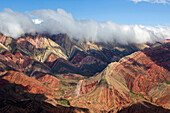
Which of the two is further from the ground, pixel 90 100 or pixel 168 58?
pixel 168 58

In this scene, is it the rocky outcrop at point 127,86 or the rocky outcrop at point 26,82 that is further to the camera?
the rocky outcrop at point 26,82

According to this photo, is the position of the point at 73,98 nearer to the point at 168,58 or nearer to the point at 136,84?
the point at 136,84

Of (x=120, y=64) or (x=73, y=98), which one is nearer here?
(x=73, y=98)

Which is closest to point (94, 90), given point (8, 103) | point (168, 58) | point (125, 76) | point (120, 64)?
point (125, 76)

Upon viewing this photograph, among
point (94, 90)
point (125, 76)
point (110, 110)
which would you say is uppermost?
point (125, 76)

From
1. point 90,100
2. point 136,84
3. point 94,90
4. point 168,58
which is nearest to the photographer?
point 90,100

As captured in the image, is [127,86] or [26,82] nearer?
[127,86]

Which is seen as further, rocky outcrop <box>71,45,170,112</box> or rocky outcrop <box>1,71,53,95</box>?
rocky outcrop <box>1,71,53,95</box>

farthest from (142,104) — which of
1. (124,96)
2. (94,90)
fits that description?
(94,90)

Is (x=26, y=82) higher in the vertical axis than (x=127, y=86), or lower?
lower

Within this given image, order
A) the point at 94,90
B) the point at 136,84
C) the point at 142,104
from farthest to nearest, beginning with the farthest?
the point at 136,84 → the point at 94,90 → the point at 142,104
